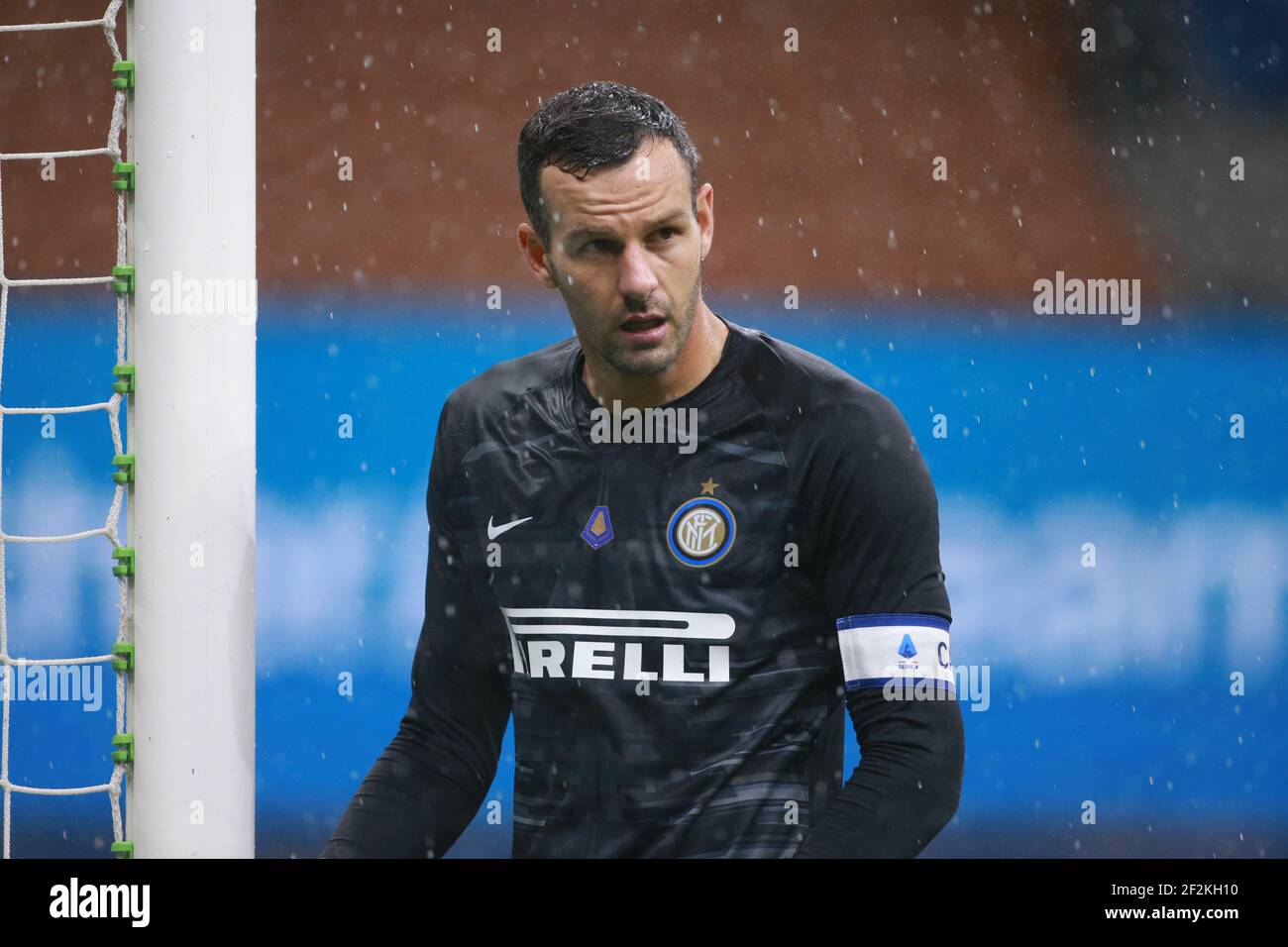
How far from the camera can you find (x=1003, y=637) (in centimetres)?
313

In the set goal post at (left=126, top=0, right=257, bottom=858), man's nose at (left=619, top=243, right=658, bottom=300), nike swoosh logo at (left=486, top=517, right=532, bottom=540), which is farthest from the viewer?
nike swoosh logo at (left=486, top=517, right=532, bottom=540)

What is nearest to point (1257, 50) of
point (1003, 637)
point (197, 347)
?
point (1003, 637)

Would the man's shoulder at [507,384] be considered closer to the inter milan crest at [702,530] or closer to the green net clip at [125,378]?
the inter milan crest at [702,530]

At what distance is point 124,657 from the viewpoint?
1594 mm

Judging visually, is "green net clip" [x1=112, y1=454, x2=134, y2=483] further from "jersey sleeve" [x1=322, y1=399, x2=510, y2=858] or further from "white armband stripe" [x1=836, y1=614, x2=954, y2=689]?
"white armband stripe" [x1=836, y1=614, x2=954, y2=689]

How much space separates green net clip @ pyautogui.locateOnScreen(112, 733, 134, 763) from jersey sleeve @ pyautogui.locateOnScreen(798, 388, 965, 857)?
87 cm

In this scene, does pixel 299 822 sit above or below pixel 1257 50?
below

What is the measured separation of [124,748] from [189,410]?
43cm

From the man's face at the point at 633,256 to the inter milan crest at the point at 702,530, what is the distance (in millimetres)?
199

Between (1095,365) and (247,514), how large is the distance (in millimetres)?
2316

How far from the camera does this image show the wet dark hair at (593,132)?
70.1 inches

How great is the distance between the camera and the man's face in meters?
1.75

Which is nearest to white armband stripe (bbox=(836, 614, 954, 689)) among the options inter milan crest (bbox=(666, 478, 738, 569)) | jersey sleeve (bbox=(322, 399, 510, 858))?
inter milan crest (bbox=(666, 478, 738, 569))

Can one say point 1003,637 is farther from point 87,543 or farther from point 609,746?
point 87,543
